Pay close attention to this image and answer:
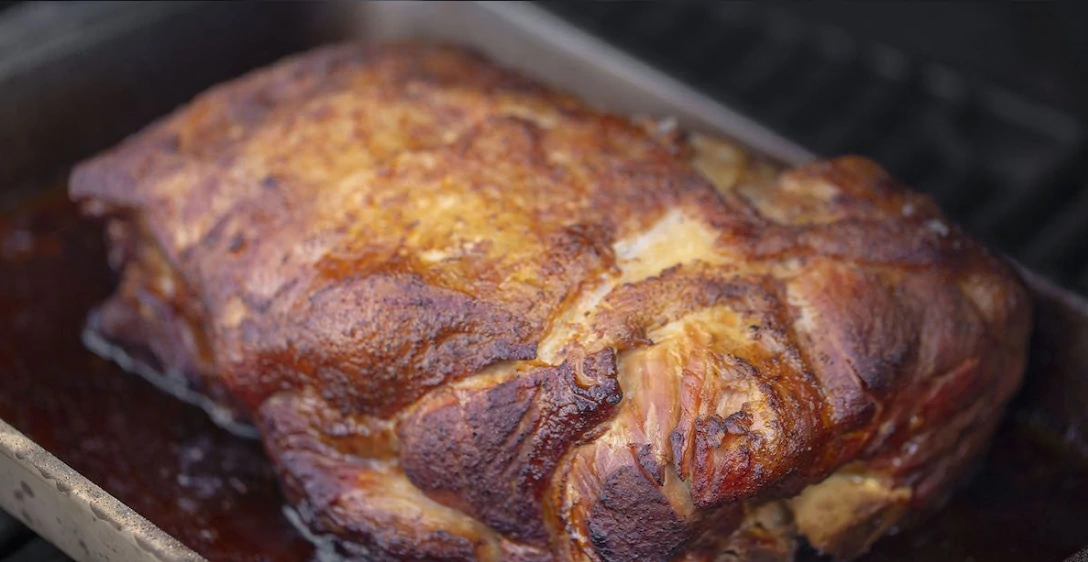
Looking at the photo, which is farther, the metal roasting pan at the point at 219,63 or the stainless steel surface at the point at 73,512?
the metal roasting pan at the point at 219,63

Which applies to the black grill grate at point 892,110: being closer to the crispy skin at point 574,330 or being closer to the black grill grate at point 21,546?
the crispy skin at point 574,330

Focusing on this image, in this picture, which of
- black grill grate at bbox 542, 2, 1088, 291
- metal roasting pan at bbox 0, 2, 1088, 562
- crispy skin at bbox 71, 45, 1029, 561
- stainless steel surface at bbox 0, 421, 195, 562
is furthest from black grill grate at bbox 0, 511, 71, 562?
black grill grate at bbox 542, 2, 1088, 291

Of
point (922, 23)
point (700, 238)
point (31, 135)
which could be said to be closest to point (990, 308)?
point (700, 238)

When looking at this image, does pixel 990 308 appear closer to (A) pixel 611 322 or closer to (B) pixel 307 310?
(A) pixel 611 322

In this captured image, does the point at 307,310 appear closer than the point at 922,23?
Yes

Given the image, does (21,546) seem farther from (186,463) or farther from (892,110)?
(892,110)

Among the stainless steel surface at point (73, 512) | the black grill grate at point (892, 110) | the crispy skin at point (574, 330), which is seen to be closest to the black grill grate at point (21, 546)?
the stainless steel surface at point (73, 512)

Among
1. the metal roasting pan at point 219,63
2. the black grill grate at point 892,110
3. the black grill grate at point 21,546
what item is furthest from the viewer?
the black grill grate at point 892,110
